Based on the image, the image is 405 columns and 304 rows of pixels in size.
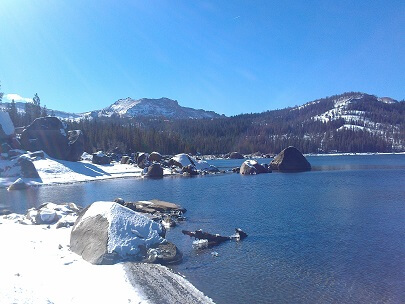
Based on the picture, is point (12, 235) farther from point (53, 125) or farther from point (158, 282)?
point (53, 125)

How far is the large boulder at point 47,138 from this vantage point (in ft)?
263

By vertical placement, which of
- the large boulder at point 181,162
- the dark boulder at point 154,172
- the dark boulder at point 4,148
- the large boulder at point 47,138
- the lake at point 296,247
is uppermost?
the large boulder at point 47,138

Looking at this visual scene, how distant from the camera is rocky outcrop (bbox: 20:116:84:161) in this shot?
263 feet

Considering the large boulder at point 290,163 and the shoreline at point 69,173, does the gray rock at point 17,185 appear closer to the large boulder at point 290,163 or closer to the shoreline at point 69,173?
the shoreline at point 69,173

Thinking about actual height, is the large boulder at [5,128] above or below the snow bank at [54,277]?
above

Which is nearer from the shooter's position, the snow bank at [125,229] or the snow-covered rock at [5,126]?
the snow bank at [125,229]

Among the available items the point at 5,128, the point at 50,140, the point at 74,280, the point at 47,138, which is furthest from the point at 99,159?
the point at 74,280

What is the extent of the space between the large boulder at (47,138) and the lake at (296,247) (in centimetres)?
3548

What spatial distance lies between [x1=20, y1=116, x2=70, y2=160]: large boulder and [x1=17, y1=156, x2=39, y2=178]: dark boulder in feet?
47.3

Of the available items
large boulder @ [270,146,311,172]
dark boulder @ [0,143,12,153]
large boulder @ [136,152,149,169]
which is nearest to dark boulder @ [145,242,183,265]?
dark boulder @ [0,143,12,153]

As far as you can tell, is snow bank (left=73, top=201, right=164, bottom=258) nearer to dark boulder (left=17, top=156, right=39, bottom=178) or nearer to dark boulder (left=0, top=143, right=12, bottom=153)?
dark boulder (left=17, top=156, right=39, bottom=178)

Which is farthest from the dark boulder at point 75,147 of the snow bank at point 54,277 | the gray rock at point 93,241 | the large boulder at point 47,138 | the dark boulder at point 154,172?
the gray rock at point 93,241

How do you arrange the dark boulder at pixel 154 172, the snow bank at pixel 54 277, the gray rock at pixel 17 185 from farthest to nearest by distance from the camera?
the dark boulder at pixel 154 172 → the gray rock at pixel 17 185 → the snow bank at pixel 54 277

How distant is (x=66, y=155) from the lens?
3275 inches
